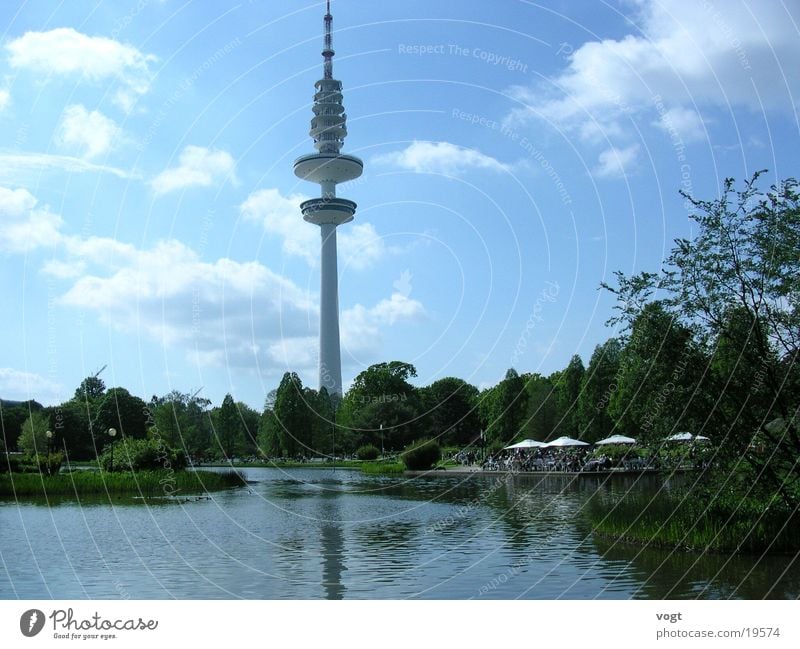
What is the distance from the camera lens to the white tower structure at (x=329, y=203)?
146m

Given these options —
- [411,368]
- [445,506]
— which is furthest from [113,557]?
[411,368]

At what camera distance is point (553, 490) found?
44.9 m

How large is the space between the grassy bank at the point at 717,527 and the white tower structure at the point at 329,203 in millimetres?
123433

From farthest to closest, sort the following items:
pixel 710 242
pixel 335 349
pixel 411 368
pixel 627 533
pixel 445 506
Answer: pixel 335 349 → pixel 411 368 → pixel 445 506 → pixel 627 533 → pixel 710 242

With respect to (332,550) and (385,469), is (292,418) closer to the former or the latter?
(385,469)

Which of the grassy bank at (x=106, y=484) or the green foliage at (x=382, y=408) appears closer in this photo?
the grassy bank at (x=106, y=484)

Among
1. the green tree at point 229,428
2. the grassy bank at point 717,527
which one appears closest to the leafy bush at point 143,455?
the grassy bank at point 717,527

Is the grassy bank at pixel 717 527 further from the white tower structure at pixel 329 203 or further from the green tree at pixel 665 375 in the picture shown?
the white tower structure at pixel 329 203

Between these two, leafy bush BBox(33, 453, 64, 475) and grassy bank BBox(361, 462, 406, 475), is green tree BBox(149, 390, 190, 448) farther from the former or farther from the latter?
leafy bush BBox(33, 453, 64, 475)

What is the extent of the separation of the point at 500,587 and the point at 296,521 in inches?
611

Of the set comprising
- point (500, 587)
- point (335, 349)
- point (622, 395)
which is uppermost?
point (335, 349)

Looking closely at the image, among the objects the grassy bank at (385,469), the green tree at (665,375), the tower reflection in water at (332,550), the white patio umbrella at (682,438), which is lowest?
the tower reflection in water at (332,550)

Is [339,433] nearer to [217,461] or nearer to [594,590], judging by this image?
[217,461]

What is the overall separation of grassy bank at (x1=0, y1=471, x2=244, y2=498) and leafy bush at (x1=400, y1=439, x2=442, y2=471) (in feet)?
79.3
